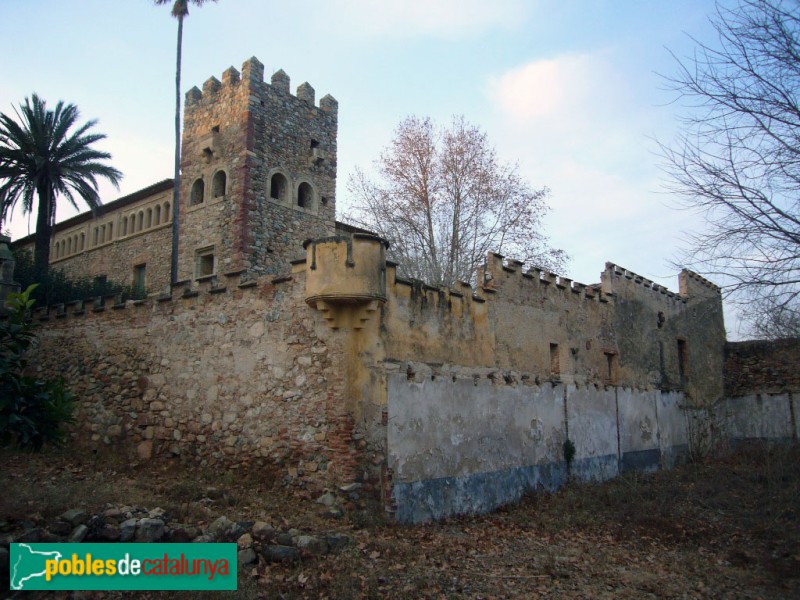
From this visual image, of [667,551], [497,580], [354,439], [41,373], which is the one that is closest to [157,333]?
[41,373]

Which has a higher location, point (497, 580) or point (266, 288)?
point (266, 288)

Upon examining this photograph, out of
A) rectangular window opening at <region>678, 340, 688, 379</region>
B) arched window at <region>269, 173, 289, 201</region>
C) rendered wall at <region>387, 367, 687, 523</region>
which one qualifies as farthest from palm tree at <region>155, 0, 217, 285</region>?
rectangular window opening at <region>678, 340, 688, 379</region>

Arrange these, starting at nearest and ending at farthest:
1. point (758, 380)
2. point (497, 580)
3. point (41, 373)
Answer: point (497, 580) < point (41, 373) < point (758, 380)

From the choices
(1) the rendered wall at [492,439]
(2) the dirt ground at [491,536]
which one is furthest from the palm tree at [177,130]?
(1) the rendered wall at [492,439]

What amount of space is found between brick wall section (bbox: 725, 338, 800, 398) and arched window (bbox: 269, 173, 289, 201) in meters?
18.3

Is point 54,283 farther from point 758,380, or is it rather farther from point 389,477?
point 758,380

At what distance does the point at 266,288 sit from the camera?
11172 millimetres

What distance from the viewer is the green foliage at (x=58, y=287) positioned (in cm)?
2034

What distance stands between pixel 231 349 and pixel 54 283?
500 inches

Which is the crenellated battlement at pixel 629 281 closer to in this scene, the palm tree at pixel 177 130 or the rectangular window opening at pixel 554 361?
the rectangular window opening at pixel 554 361

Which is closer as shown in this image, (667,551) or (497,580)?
(497,580)

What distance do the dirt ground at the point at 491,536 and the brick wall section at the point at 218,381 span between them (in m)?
0.59

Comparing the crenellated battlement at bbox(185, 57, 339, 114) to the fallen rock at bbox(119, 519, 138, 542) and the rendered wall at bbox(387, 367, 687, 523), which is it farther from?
the fallen rock at bbox(119, 519, 138, 542)

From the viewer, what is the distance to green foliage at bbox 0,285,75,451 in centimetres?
618
